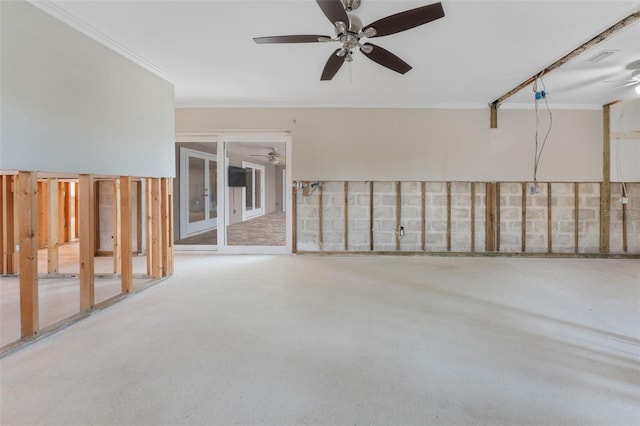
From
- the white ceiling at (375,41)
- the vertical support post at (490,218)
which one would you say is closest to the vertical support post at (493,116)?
the white ceiling at (375,41)

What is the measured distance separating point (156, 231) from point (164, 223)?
0.14 meters

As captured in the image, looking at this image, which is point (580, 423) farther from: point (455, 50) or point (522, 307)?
point (455, 50)

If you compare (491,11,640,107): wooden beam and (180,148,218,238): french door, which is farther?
(180,148,218,238): french door

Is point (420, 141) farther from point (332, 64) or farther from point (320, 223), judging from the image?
point (332, 64)

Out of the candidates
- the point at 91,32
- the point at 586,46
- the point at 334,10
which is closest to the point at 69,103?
the point at 91,32

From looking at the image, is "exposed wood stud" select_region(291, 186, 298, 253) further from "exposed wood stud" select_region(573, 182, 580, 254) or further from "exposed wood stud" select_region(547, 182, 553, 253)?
"exposed wood stud" select_region(573, 182, 580, 254)

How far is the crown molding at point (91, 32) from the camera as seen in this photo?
236cm

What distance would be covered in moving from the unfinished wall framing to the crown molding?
2.76m

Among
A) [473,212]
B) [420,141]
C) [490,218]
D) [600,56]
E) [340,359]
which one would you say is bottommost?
[340,359]

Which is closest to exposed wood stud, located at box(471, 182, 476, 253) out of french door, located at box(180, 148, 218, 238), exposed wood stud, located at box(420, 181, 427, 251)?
exposed wood stud, located at box(420, 181, 427, 251)

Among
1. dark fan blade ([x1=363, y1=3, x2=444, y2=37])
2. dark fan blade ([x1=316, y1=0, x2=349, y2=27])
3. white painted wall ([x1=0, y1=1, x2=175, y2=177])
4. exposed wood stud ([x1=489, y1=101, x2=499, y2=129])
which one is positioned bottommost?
white painted wall ([x1=0, y1=1, x2=175, y2=177])

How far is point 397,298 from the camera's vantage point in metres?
3.17

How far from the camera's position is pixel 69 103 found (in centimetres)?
257

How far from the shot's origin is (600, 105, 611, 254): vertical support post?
5094mm
